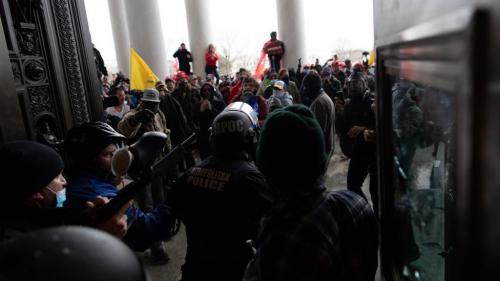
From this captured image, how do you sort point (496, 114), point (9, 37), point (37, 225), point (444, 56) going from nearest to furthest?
point (496, 114) → point (444, 56) → point (37, 225) → point (9, 37)

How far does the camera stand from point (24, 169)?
153cm

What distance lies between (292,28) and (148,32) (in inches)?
215

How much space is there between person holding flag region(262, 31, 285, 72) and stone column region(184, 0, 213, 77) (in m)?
2.39

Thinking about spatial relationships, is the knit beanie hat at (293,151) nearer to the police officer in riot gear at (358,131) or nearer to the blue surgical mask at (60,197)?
the blue surgical mask at (60,197)

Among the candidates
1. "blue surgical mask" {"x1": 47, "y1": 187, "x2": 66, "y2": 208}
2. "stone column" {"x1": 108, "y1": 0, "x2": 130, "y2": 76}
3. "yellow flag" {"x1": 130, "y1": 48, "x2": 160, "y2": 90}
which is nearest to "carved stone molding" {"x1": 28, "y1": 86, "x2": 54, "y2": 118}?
"blue surgical mask" {"x1": 47, "y1": 187, "x2": 66, "y2": 208}

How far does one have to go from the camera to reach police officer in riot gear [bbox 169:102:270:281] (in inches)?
79.2

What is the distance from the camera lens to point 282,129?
4.34 ft

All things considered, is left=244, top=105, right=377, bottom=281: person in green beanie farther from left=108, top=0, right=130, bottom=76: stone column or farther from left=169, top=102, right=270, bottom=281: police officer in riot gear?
left=108, top=0, right=130, bottom=76: stone column

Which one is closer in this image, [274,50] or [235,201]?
[235,201]

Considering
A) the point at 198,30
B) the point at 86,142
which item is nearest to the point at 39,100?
the point at 86,142

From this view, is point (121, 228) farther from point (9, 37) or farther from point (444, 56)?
point (9, 37)

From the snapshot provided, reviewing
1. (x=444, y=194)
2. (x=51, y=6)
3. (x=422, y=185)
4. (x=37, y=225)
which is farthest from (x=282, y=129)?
A: (x=51, y=6)

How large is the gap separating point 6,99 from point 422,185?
222cm

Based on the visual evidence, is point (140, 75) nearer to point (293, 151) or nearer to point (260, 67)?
point (260, 67)
